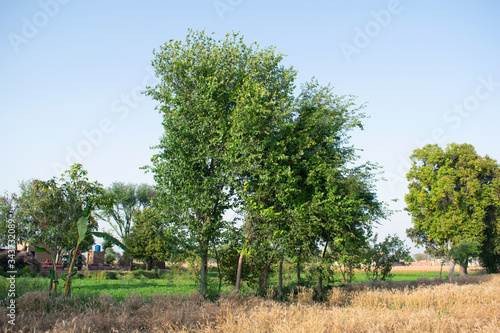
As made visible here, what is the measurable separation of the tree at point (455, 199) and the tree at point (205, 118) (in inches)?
1059

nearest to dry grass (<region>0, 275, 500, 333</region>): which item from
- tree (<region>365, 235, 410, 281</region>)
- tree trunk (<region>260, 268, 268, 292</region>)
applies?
tree trunk (<region>260, 268, 268, 292</region>)

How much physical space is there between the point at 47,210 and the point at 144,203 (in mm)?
49509

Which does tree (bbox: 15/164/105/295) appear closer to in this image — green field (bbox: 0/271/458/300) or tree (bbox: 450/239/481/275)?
green field (bbox: 0/271/458/300)

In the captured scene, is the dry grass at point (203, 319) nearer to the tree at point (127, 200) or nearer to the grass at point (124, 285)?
the grass at point (124, 285)

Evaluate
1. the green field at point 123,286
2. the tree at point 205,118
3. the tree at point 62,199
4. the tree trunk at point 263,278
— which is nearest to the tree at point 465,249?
the green field at point 123,286

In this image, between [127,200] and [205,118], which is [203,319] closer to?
[205,118]

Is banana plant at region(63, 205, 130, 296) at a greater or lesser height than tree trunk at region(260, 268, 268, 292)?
greater

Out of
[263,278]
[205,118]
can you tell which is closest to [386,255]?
[263,278]

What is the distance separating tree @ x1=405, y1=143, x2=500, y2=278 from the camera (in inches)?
1331

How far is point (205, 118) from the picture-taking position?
1540 cm

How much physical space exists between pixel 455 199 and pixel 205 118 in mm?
29993

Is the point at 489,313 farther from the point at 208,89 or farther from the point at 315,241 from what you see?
the point at 208,89

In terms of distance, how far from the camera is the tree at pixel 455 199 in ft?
111

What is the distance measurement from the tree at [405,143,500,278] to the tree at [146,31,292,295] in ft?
88.3
